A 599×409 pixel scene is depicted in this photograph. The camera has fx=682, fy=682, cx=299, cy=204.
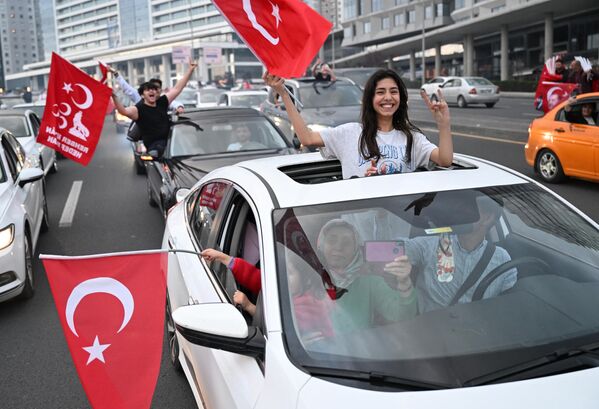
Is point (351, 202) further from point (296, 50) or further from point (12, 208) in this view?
point (12, 208)

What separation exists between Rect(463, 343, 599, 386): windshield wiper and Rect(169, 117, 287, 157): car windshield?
6.69 meters

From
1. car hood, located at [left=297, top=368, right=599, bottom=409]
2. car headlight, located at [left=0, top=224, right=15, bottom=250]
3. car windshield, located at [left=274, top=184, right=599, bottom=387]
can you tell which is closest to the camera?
car hood, located at [left=297, top=368, right=599, bottom=409]

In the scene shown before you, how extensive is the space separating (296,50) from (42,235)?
203 inches

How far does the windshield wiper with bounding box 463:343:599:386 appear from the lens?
7.33 ft

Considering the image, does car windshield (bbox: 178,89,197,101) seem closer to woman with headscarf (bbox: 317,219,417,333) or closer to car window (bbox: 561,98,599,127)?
car window (bbox: 561,98,599,127)

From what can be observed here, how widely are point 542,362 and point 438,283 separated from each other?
0.55 m

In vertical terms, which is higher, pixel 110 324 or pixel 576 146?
pixel 576 146

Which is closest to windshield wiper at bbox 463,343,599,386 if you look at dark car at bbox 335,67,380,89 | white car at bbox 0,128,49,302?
white car at bbox 0,128,49,302

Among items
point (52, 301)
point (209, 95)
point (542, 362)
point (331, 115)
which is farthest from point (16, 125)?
point (209, 95)

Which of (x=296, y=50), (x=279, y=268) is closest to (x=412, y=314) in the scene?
(x=279, y=268)

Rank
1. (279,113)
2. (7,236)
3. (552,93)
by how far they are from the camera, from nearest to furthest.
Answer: (7,236), (552,93), (279,113)

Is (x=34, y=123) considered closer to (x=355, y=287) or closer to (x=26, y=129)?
(x=26, y=129)

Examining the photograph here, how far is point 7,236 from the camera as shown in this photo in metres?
5.80

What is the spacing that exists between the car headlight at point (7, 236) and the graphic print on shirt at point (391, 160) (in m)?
3.37
